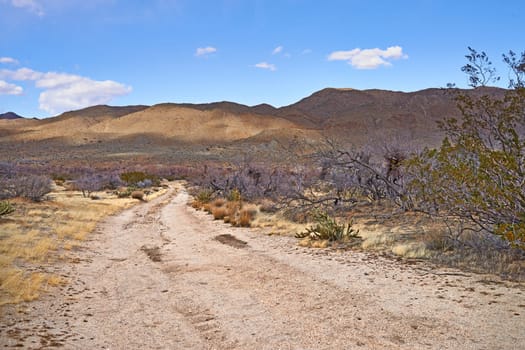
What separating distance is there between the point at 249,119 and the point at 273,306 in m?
107

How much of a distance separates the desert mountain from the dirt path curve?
76.2 meters

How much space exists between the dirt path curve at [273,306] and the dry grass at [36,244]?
52 centimetres

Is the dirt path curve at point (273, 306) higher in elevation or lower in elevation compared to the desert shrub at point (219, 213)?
Answer: higher

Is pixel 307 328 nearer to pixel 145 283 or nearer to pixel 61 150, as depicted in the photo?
pixel 145 283

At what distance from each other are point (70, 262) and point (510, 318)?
356 inches

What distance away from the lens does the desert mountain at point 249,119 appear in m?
92.6

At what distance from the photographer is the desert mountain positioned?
92625 mm

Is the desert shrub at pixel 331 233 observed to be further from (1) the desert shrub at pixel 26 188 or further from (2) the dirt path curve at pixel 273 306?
(1) the desert shrub at pixel 26 188

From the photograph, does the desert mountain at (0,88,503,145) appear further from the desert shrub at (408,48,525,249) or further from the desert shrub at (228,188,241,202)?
the desert shrub at (408,48,525,249)

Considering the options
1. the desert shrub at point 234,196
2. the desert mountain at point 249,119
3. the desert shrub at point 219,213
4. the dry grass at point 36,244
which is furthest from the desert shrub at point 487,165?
the desert mountain at point 249,119

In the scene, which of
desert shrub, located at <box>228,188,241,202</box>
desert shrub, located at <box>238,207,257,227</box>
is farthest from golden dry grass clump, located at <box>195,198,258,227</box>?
desert shrub, located at <box>228,188,241,202</box>

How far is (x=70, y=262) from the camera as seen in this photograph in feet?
35.1

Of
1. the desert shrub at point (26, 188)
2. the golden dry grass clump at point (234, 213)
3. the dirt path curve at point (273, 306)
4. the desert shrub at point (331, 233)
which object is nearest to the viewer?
the dirt path curve at point (273, 306)

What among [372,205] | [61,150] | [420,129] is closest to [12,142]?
[61,150]
